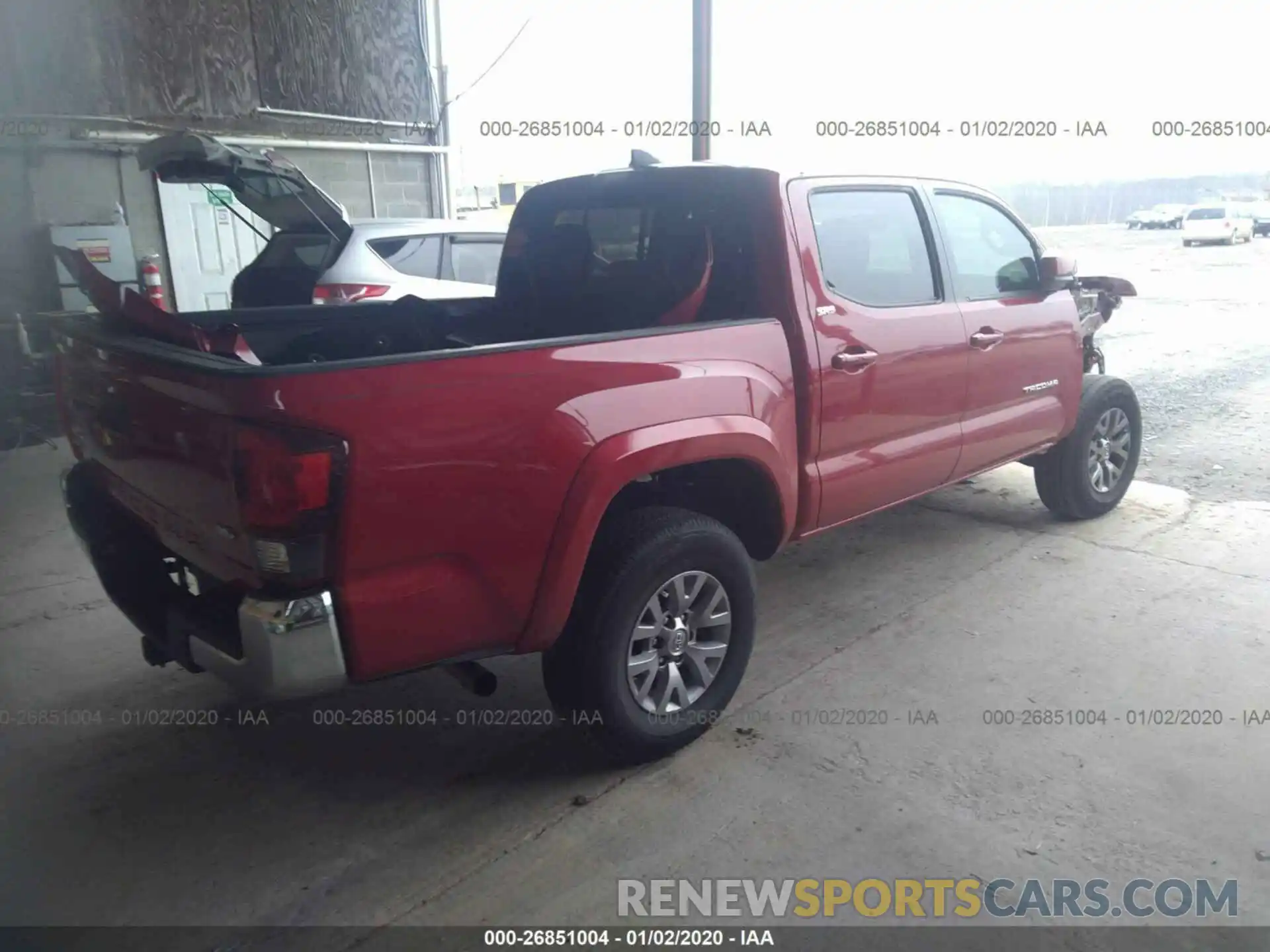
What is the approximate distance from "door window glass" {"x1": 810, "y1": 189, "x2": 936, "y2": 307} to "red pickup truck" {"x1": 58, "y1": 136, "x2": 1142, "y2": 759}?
0.04 ft

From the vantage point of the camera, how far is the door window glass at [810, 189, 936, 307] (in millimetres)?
3367

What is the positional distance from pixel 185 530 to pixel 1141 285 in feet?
58.5

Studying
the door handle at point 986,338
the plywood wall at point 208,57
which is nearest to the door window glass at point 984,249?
the door handle at point 986,338

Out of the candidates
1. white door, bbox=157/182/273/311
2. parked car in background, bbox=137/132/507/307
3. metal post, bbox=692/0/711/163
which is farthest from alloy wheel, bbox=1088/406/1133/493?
white door, bbox=157/182/273/311

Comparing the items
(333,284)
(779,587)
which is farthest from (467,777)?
(333,284)

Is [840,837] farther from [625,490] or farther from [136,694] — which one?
[136,694]

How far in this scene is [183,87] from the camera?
27.6 ft

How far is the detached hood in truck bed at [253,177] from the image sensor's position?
569 cm

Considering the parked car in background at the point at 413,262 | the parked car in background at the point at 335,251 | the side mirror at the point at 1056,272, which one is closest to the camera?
the side mirror at the point at 1056,272

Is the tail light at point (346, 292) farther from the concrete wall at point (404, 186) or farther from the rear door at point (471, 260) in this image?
the concrete wall at point (404, 186)

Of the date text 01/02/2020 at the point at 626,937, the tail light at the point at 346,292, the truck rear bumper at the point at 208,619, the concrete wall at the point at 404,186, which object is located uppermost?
the concrete wall at the point at 404,186

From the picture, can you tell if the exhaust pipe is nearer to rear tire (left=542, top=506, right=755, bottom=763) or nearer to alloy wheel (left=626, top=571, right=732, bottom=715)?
rear tire (left=542, top=506, right=755, bottom=763)

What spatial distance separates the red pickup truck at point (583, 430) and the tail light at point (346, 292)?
2.78 meters

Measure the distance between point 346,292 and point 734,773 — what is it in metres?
4.87
